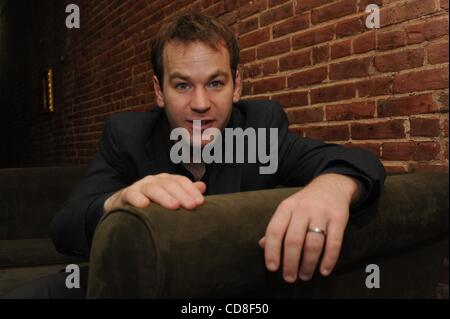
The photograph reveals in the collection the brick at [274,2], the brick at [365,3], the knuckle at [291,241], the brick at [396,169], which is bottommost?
the knuckle at [291,241]

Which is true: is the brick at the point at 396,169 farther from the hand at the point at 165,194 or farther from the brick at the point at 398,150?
the hand at the point at 165,194

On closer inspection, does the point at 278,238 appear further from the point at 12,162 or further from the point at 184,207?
the point at 12,162

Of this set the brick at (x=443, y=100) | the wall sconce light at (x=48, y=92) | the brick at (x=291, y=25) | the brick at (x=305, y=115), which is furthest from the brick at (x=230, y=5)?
the wall sconce light at (x=48, y=92)

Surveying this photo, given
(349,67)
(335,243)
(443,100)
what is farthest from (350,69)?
(335,243)

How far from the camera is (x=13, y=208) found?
2.54 m

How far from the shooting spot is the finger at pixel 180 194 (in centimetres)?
75

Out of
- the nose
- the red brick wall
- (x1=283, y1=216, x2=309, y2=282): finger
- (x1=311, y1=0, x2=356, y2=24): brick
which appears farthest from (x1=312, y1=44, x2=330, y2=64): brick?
(x1=283, y1=216, x2=309, y2=282): finger

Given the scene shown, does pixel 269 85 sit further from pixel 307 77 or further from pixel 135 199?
pixel 135 199

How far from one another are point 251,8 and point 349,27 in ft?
2.27

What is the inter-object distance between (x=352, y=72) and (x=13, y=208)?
186 cm

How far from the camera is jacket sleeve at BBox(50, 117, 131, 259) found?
1.06m

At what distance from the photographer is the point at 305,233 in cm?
81

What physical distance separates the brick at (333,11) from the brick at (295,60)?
0.48 feet

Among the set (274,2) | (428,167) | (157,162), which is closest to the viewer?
(157,162)
